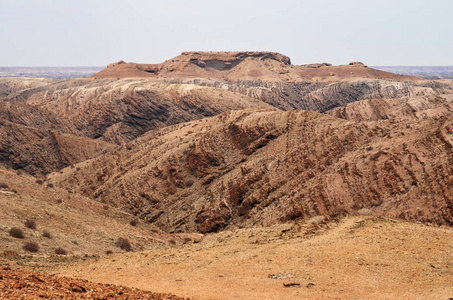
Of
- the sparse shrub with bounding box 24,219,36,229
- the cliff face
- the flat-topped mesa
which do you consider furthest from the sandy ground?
the flat-topped mesa

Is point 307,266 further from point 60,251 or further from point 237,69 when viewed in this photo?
point 237,69

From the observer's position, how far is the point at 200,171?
39906 millimetres

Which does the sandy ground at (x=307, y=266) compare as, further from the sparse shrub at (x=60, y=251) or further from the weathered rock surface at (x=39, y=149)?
the weathered rock surface at (x=39, y=149)

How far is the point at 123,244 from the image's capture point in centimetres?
2084

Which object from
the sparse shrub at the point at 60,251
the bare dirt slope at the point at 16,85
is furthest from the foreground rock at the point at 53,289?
the bare dirt slope at the point at 16,85

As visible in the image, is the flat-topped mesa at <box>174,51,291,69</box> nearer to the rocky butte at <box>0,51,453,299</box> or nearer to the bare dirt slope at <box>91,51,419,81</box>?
the bare dirt slope at <box>91,51,419,81</box>

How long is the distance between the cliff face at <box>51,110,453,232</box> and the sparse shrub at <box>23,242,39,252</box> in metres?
14.1

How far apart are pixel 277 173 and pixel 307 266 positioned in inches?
708

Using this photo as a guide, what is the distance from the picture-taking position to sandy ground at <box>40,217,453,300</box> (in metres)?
11.8

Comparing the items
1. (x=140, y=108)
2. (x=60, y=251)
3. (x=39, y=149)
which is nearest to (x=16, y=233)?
(x=60, y=251)

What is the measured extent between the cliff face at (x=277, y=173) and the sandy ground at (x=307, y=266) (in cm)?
437

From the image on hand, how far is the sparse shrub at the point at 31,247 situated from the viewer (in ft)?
53.6

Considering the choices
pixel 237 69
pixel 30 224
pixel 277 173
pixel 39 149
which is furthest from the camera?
pixel 237 69

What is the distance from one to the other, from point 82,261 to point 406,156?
19460mm
